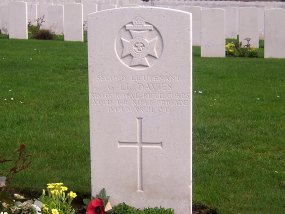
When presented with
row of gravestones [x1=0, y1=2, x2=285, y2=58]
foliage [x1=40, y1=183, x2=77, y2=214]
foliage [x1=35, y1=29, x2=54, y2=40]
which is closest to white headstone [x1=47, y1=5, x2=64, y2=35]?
row of gravestones [x1=0, y1=2, x2=285, y2=58]

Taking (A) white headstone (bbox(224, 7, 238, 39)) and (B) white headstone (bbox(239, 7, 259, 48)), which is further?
(A) white headstone (bbox(224, 7, 238, 39))

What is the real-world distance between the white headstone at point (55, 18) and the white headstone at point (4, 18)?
53.2 inches

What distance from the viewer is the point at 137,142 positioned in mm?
5562

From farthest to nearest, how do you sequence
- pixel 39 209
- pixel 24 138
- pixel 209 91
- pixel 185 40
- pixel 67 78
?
pixel 67 78 < pixel 209 91 < pixel 24 138 < pixel 185 40 < pixel 39 209

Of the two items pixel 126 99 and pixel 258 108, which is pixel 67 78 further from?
pixel 126 99

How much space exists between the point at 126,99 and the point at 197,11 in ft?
42.5

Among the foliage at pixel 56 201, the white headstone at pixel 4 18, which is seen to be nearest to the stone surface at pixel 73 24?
the white headstone at pixel 4 18

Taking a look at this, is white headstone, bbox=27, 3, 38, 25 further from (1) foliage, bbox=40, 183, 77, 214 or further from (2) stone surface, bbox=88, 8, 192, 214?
(1) foliage, bbox=40, 183, 77, 214

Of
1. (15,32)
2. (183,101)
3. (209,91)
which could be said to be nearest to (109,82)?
(183,101)

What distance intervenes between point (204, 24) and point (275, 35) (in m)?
1.50

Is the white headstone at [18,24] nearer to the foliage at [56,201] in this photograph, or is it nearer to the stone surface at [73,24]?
the stone surface at [73,24]

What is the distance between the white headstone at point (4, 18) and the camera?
752 inches

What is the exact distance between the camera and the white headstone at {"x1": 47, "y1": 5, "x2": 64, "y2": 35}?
2036cm

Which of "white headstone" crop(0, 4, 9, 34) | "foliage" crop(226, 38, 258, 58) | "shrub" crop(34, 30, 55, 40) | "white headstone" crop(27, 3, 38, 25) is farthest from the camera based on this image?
"white headstone" crop(27, 3, 38, 25)
